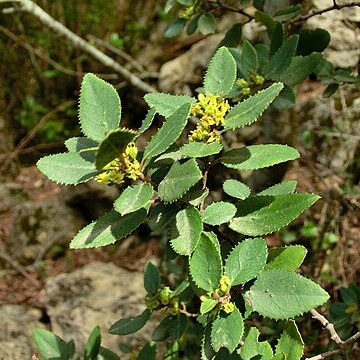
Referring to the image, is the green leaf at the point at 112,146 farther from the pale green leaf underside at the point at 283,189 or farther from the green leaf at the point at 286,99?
the green leaf at the point at 286,99

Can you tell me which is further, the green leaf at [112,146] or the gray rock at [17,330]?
the gray rock at [17,330]

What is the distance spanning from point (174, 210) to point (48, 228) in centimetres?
291

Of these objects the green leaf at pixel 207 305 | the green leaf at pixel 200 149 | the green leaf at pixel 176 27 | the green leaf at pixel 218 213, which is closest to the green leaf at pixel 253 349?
the green leaf at pixel 207 305

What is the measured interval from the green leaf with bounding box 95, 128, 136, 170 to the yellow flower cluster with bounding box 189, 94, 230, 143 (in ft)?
0.61

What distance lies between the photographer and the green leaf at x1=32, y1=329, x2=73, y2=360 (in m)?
1.39

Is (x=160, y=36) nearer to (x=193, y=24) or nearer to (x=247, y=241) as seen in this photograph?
(x=193, y=24)

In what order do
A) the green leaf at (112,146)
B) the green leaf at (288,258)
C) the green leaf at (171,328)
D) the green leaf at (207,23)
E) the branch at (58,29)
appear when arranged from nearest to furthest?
the green leaf at (112,146)
the green leaf at (288,258)
the green leaf at (171,328)
the green leaf at (207,23)
the branch at (58,29)

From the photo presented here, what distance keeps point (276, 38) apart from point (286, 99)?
0.18 m

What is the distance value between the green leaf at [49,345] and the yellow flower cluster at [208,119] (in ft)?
2.48

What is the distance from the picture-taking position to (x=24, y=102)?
15.0ft

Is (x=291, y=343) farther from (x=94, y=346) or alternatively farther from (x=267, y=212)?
(x=94, y=346)

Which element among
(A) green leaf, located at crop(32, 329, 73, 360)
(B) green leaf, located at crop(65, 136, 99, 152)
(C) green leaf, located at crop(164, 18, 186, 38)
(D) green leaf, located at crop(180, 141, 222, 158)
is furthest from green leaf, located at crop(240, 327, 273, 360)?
(C) green leaf, located at crop(164, 18, 186, 38)

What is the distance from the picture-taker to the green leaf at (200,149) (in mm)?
891

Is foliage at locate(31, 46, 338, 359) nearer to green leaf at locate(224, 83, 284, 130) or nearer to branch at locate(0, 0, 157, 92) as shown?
green leaf at locate(224, 83, 284, 130)
